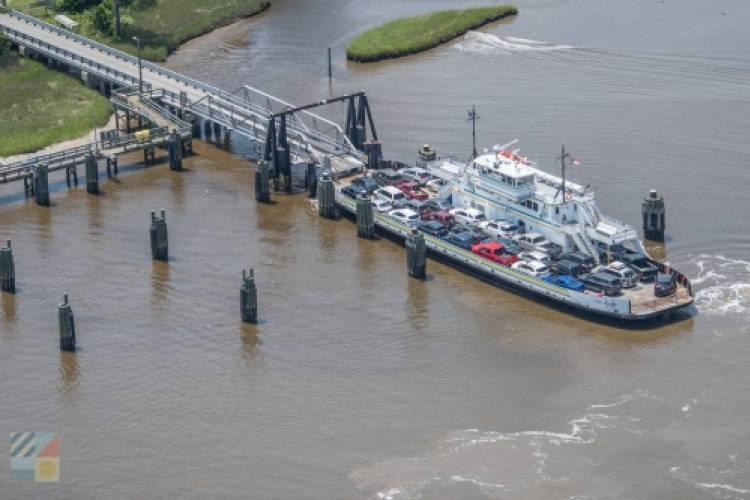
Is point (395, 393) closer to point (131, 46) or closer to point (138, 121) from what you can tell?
point (138, 121)

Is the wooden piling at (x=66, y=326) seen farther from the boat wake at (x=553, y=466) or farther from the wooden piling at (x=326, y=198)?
the wooden piling at (x=326, y=198)

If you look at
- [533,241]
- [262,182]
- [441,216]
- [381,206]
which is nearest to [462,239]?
[533,241]

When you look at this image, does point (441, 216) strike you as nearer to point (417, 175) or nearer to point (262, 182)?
point (417, 175)

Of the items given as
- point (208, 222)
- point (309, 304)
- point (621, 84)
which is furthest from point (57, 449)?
point (621, 84)

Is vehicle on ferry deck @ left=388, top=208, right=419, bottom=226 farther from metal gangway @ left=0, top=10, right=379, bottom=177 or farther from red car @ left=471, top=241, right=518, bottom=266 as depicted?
metal gangway @ left=0, top=10, right=379, bottom=177

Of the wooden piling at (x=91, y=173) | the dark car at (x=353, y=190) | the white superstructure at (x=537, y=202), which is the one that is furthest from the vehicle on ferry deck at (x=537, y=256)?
the wooden piling at (x=91, y=173)

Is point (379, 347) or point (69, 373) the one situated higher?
point (379, 347)
